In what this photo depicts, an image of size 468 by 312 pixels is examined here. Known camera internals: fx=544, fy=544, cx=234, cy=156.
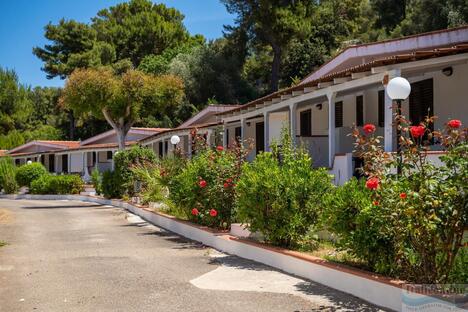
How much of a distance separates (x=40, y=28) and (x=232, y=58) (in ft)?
73.3

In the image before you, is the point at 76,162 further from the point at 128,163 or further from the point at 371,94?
the point at 371,94

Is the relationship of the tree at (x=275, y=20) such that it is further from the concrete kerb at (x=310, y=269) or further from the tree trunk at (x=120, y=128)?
the concrete kerb at (x=310, y=269)

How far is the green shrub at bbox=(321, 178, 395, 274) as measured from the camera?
6.49 meters

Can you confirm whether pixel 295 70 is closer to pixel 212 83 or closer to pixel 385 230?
pixel 212 83

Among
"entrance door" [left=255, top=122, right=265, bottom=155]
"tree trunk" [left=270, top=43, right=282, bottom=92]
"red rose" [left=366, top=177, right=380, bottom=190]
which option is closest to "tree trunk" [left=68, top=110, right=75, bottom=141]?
"tree trunk" [left=270, top=43, right=282, bottom=92]

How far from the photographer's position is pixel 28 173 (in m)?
36.1

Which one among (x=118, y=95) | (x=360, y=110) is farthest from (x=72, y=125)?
(x=360, y=110)

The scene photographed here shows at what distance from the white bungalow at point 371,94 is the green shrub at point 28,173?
2033cm

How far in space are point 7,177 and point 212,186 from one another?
28.3 meters

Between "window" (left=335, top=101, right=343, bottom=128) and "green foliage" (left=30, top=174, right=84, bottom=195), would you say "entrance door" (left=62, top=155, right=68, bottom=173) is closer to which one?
"green foliage" (left=30, top=174, right=84, bottom=195)

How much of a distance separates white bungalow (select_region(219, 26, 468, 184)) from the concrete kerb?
2.53 m

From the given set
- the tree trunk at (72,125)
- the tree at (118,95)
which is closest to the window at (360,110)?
the tree at (118,95)

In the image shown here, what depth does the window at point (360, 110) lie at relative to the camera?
1625cm

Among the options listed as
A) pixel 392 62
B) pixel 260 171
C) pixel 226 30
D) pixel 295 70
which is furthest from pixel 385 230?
pixel 226 30
